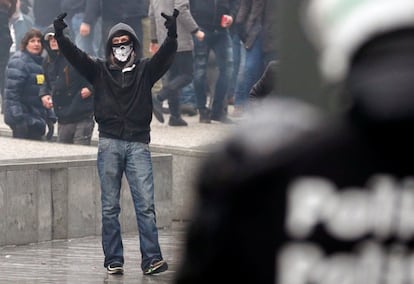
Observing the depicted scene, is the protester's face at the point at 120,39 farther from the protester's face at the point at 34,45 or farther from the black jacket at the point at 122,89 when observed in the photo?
the protester's face at the point at 34,45

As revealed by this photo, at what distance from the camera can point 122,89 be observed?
36.8 ft

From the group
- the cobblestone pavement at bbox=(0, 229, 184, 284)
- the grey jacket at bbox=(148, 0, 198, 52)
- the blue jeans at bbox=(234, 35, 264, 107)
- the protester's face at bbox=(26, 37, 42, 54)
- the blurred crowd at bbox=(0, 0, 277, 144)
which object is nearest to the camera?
the cobblestone pavement at bbox=(0, 229, 184, 284)

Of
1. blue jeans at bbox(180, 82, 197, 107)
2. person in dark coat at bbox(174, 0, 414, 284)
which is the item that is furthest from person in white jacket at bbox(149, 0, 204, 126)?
person in dark coat at bbox(174, 0, 414, 284)

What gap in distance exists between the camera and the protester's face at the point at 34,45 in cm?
1611

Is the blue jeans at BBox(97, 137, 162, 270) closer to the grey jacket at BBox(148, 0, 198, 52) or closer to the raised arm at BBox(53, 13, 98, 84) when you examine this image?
the raised arm at BBox(53, 13, 98, 84)

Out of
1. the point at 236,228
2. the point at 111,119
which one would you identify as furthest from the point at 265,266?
the point at 111,119

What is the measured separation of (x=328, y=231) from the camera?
6.82 feet

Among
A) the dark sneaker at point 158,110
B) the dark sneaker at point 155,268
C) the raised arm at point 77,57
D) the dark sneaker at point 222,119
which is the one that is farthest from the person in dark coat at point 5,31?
the dark sneaker at point 155,268

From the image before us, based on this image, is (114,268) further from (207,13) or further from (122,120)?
(207,13)

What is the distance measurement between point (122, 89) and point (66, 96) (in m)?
4.97

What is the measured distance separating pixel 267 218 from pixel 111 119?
9106mm

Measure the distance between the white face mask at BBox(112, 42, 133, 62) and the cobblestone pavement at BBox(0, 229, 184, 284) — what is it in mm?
1524

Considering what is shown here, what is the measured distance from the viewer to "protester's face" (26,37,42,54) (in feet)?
52.9

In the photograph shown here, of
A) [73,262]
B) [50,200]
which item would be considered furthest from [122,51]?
[50,200]
